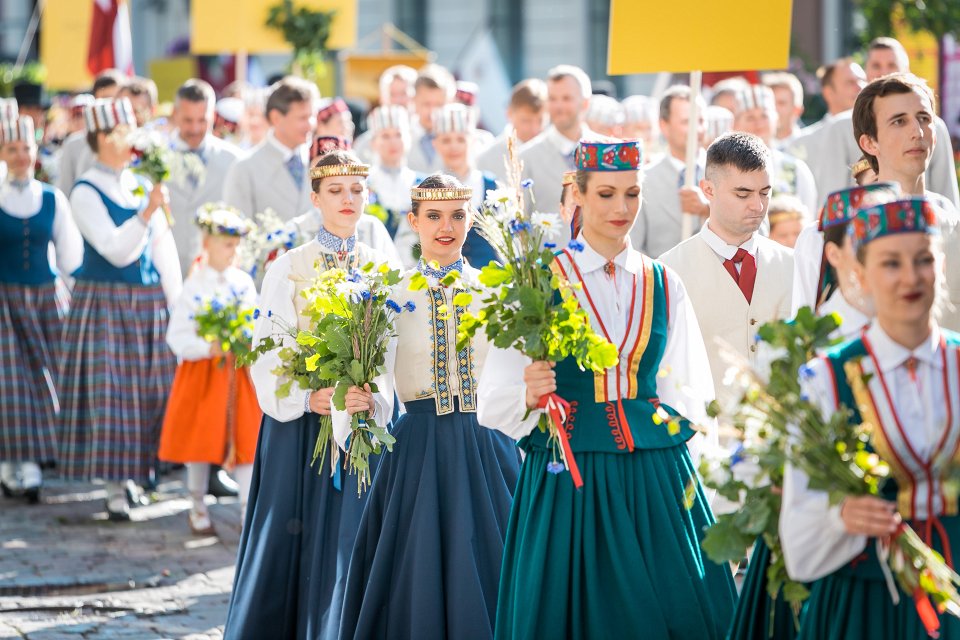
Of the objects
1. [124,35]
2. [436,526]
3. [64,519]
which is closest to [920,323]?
[436,526]

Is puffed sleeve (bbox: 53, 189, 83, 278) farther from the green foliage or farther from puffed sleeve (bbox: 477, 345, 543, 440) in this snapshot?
the green foliage

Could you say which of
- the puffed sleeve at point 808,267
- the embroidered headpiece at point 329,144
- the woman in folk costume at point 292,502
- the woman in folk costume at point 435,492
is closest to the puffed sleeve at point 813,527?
the puffed sleeve at point 808,267

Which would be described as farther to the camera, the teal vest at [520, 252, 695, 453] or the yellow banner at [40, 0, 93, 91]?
the yellow banner at [40, 0, 93, 91]

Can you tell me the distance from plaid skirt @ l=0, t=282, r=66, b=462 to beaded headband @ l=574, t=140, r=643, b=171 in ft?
18.7

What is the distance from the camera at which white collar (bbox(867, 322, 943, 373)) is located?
11.8 ft

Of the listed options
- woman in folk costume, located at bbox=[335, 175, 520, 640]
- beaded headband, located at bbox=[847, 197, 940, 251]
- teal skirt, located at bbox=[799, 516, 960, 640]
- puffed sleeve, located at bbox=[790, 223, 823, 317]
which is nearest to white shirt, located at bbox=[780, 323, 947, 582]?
teal skirt, located at bbox=[799, 516, 960, 640]

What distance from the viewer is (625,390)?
4.75 metres

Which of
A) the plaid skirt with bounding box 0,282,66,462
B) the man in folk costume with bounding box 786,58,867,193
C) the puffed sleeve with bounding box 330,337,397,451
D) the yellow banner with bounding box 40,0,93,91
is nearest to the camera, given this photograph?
the puffed sleeve with bounding box 330,337,397,451

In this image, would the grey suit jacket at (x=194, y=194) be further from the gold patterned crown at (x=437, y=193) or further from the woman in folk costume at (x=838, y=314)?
the woman in folk costume at (x=838, y=314)

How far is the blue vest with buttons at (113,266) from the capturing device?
8.84m

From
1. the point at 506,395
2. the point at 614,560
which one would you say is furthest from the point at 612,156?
the point at 614,560

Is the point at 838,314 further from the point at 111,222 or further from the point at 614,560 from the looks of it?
the point at 111,222

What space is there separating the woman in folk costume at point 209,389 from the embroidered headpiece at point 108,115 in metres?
0.75

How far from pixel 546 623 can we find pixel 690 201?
3.13 meters
